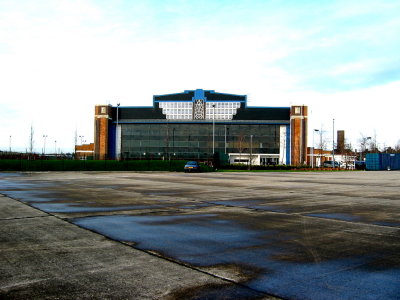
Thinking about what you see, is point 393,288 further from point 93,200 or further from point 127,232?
point 93,200

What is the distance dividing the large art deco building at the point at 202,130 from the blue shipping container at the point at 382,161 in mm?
24646

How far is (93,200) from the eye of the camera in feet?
42.3

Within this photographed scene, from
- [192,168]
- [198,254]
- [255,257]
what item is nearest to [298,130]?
[192,168]

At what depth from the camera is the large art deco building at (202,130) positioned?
3676 inches

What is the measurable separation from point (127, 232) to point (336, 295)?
4456 millimetres

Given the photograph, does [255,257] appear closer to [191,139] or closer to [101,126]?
[191,139]

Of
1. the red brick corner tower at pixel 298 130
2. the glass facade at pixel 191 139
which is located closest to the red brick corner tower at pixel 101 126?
the glass facade at pixel 191 139

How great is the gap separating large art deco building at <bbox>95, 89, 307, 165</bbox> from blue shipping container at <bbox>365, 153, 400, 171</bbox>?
24.6 metres

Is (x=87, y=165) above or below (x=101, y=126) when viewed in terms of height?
below

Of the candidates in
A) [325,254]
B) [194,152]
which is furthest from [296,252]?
[194,152]

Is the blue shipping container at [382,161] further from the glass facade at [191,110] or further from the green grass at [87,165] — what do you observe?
the glass facade at [191,110]

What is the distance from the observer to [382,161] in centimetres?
6675

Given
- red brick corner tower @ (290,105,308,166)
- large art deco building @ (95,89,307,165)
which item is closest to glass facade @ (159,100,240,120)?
large art deco building @ (95,89,307,165)

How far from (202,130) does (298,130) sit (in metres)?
24.5
